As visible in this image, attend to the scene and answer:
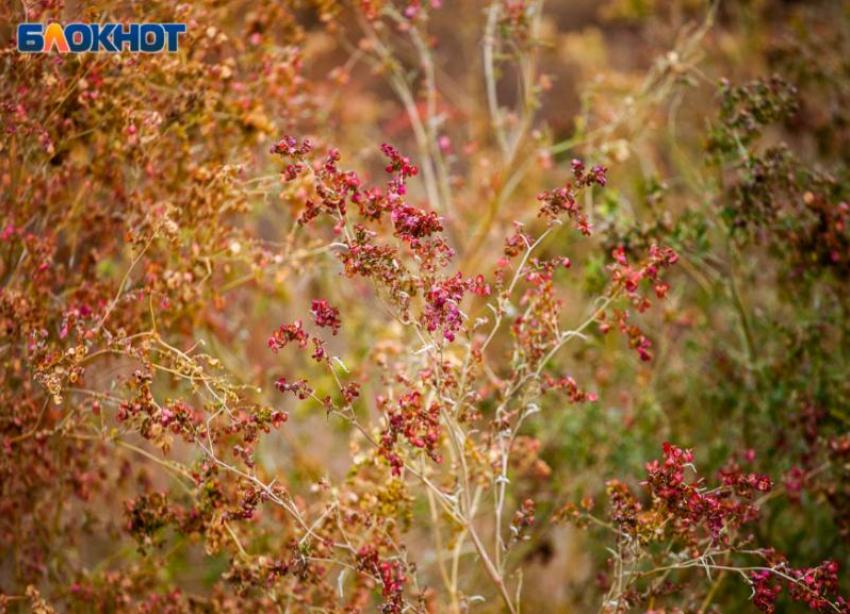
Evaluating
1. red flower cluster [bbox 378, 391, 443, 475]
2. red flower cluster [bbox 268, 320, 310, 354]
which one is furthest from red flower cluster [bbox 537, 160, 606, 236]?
red flower cluster [bbox 268, 320, 310, 354]

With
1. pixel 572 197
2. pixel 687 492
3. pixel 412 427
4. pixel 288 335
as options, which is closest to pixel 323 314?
pixel 288 335

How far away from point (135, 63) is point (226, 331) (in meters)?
2.48

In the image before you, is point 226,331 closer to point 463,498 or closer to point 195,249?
point 195,249

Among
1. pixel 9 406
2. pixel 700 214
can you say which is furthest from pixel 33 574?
pixel 700 214

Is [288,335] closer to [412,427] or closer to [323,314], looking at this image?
[323,314]

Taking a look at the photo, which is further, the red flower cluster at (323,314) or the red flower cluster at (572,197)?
the red flower cluster at (572,197)

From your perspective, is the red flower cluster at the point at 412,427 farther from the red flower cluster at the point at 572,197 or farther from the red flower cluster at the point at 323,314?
the red flower cluster at the point at 572,197

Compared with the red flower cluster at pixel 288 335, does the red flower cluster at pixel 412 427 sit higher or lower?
lower

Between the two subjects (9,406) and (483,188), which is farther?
(483,188)

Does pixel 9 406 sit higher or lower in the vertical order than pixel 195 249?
lower

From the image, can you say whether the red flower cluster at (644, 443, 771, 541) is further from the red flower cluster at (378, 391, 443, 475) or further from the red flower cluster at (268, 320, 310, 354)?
the red flower cluster at (268, 320, 310, 354)

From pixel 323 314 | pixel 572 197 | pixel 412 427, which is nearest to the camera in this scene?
pixel 323 314

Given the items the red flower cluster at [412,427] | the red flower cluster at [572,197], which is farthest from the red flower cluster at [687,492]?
the red flower cluster at [572,197]

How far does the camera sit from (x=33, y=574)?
416cm
